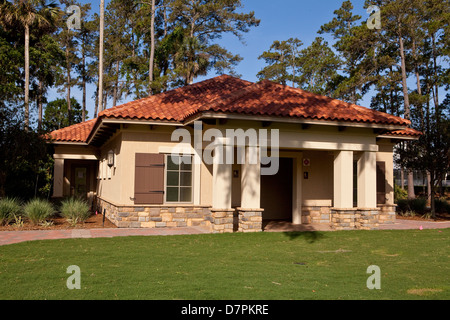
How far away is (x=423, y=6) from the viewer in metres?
24.5

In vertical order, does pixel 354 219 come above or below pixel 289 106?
below

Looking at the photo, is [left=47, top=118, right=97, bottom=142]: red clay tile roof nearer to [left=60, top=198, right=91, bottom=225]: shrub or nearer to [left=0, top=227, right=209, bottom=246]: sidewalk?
[left=60, top=198, right=91, bottom=225]: shrub

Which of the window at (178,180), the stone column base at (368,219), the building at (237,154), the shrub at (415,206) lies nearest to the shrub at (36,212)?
the building at (237,154)

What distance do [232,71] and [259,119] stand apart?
2246cm

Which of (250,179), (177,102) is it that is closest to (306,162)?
(250,179)

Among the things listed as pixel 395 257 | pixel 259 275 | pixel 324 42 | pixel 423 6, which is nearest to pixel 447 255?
pixel 395 257

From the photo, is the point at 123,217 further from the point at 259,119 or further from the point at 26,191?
the point at 26,191

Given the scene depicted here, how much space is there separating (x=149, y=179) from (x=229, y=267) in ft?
19.6

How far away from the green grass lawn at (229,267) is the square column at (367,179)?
204 cm

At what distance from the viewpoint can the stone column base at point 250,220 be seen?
428 inches

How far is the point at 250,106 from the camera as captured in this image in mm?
10836

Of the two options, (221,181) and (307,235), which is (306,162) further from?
(221,181)

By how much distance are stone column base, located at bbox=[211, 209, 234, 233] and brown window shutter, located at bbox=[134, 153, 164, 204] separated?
2.11 metres

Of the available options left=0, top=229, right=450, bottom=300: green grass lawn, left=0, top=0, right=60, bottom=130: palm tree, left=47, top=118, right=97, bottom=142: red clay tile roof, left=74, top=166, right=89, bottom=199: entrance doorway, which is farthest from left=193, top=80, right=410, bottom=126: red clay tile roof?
left=0, top=0, right=60, bottom=130: palm tree
